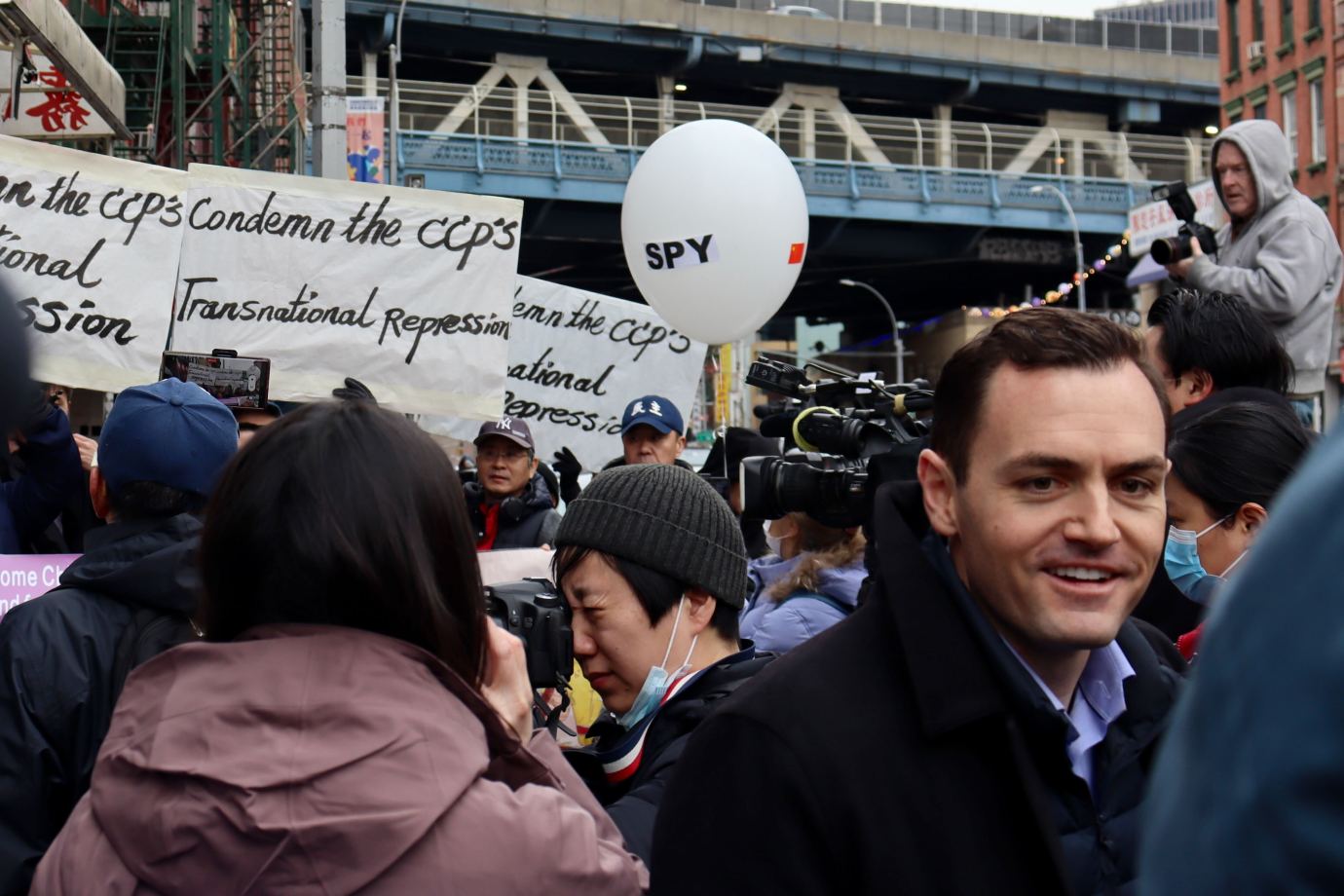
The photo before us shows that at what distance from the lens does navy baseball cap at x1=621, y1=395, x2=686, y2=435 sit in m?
6.84

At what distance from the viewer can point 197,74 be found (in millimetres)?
19312

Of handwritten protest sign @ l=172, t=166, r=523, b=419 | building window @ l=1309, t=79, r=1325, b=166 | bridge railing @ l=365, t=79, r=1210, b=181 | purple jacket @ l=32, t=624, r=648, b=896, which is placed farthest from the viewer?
bridge railing @ l=365, t=79, r=1210, b=181

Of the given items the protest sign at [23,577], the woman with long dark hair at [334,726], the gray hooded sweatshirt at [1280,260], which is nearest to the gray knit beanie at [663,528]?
the woman with long dark hair at [334,726]

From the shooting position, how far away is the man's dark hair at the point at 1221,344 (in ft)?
13.0

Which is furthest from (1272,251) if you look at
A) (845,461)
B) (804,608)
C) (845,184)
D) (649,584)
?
(845,184)

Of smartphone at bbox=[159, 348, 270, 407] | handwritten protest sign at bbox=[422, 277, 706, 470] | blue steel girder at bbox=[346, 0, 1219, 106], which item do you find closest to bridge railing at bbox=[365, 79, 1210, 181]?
blue steel girder at bbox=[346, 0, 1219, 106]

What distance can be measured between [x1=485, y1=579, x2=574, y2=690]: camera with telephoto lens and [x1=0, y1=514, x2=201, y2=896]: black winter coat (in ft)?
1.85

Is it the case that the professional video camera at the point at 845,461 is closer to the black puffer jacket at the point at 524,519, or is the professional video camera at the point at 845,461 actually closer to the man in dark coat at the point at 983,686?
the man in dark coat at the point at 983,686

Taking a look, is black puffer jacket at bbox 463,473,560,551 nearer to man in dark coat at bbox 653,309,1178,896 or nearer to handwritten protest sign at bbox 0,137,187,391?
handwritten protest sign at bbox 0,137,187,391

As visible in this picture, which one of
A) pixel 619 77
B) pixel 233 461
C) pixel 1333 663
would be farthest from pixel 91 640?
pixel 619 77

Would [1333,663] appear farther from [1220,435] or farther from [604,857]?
[1220,435]

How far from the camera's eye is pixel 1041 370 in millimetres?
1915

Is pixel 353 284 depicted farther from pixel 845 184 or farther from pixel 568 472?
pixel 845 184

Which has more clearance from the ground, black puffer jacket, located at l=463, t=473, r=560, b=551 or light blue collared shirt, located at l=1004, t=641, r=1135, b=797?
black puffer jacket, located at l=463, t=473, r=560, b=551
